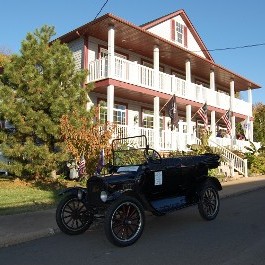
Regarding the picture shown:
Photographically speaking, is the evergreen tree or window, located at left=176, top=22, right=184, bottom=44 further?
window, located at left=176, top=22, right=184, bottom=44

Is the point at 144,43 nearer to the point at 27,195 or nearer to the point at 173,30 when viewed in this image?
the point at 173,30

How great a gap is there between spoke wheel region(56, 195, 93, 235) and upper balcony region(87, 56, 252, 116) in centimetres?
1111

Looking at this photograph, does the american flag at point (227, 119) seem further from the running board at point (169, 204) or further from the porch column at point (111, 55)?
the running board at point (169, 204)

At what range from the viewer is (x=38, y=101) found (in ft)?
47.1

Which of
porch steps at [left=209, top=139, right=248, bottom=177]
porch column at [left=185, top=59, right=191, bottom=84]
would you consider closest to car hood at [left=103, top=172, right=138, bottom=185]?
porch steps at [left=209, top=139, right=248, bottom=177]

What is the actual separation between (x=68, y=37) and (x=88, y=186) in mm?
14396

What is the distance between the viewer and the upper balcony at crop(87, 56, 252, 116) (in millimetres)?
18641

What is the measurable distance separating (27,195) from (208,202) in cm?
612

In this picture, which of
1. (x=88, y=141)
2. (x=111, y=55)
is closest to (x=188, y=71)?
(x=111, y=55)

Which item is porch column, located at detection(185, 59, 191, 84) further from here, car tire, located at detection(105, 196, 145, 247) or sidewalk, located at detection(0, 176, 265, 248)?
car tire, located at detection(105, 196, 145, 247)

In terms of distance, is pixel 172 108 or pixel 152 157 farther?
pixel 172 108

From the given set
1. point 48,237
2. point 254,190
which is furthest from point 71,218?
point 254,190

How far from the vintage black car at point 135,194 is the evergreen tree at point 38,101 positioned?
5.93 m

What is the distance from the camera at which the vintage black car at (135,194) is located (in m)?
6.68
